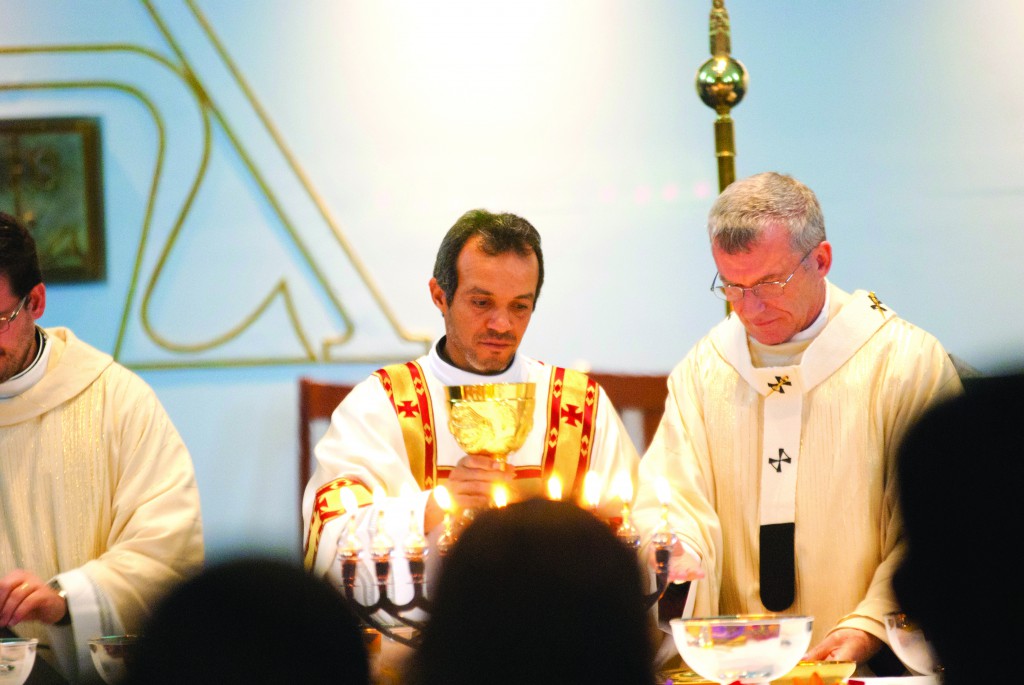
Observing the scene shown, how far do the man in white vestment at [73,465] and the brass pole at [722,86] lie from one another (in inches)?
92.3

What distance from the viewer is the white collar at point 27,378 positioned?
4691 mm

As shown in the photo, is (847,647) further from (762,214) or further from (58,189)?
(58,189)

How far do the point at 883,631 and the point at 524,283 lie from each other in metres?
1.68

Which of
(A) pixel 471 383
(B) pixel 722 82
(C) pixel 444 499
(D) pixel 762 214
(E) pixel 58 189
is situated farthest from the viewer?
(E) pixel 58 189

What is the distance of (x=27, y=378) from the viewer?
15.4 feet

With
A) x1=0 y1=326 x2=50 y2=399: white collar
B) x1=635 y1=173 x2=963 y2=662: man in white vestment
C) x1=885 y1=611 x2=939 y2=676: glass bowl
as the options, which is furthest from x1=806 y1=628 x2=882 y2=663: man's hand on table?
x1=0 y1=326 x2=50 y2=399: white collar

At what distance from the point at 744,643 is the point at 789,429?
72.7 inches

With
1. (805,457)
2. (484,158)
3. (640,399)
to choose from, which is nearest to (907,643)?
(805,457)

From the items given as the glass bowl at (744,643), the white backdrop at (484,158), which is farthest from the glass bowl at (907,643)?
the white backdrop at (484,158)

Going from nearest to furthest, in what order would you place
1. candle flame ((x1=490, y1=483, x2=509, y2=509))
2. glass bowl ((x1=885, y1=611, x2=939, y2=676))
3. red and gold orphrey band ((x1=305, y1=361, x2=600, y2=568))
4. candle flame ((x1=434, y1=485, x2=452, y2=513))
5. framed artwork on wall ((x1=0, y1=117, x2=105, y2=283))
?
glass bowl ((x1=885, y1=611, x2=939, y2=676)) < candle flame ((x1=490, y1=483, x2=509, y2=509)) < candle flame ((x1=434, y1=485, x2=452, y2=513)) < red and gold orphrey band ((x1=305, y1=361, x2=600, y2=568)) < framed artwork on wall ((x1=0, y1=117, x2=105, y2=283))

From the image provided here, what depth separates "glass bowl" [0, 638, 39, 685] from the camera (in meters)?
3.17

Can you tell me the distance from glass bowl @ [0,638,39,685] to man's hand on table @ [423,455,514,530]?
1.10 metres

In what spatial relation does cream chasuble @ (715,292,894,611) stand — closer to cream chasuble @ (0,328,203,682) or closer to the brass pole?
the brass pole

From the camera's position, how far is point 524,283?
482cm
